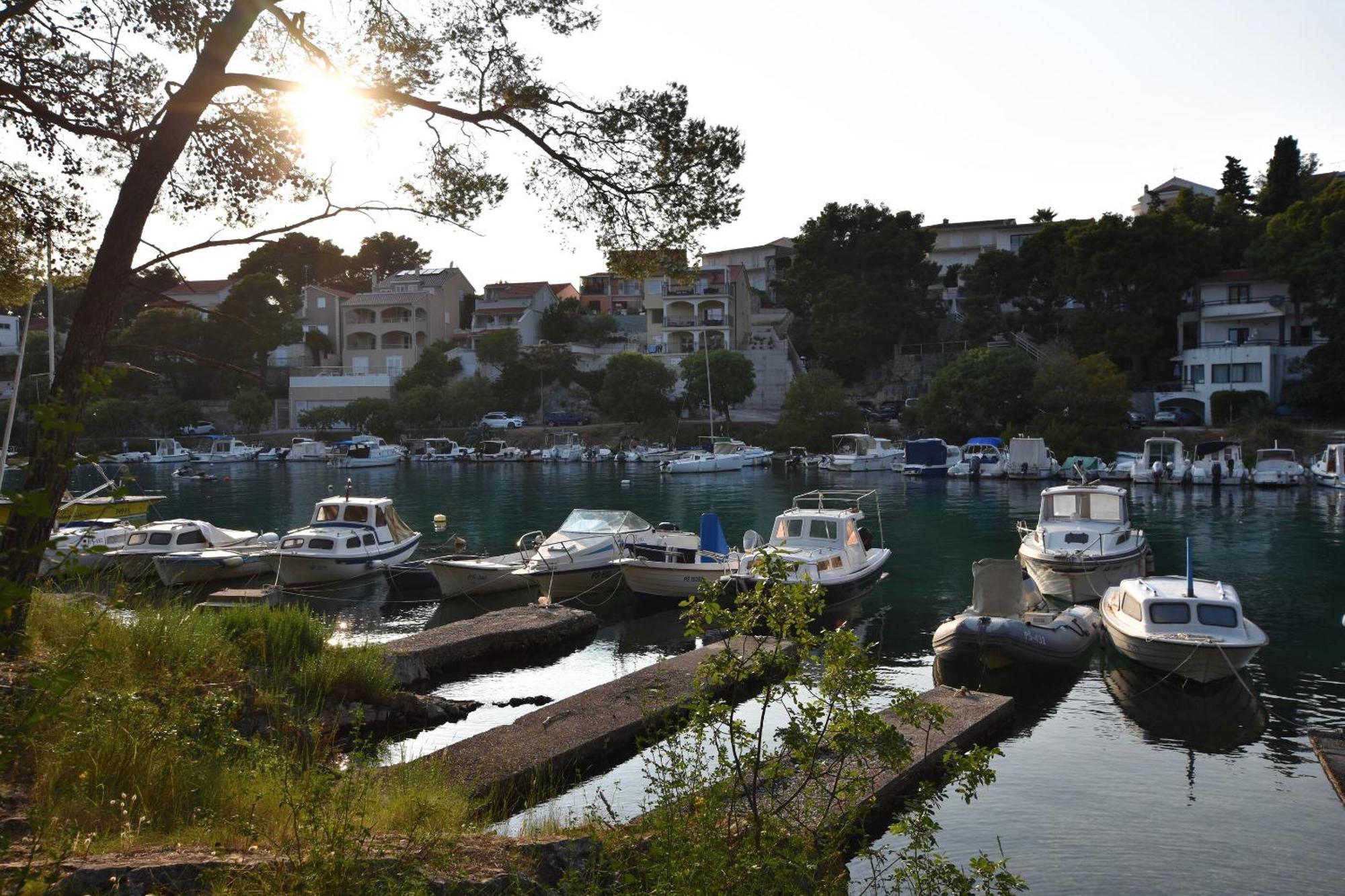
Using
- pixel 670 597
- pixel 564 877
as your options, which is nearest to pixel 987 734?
pixel 564 877

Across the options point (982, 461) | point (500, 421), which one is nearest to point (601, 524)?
point (982, 461)

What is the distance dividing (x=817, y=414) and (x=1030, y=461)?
735 inches

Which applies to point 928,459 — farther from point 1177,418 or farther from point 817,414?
point 1177,418

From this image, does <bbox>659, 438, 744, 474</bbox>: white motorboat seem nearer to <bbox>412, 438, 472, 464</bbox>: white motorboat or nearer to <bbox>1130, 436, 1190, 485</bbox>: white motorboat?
<bbox>412, 438, 472, 464</bbox>: white motorboat

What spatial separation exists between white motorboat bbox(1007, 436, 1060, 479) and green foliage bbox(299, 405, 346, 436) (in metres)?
57.5

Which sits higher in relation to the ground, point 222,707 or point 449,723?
point 222,707

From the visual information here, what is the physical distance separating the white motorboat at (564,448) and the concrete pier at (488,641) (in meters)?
56.7

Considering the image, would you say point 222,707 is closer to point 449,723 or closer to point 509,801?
point 509,801

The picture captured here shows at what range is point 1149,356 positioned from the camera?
73875 mm

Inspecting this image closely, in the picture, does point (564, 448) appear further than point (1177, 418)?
Yes

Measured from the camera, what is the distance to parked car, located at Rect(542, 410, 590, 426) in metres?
88.4

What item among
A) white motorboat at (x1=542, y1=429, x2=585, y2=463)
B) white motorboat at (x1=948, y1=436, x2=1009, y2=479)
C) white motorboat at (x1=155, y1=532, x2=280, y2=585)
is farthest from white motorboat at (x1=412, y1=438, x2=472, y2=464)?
white motorboat at (x1=155, y1=532, x2=280, y2=585)

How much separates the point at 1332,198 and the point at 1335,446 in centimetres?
2118

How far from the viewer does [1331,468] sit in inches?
2078
